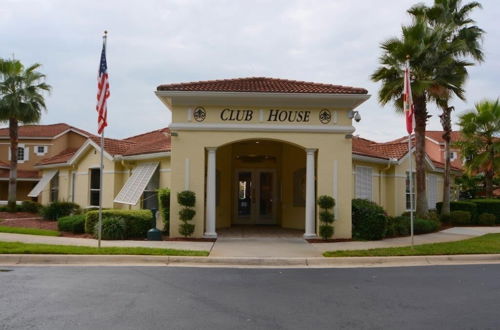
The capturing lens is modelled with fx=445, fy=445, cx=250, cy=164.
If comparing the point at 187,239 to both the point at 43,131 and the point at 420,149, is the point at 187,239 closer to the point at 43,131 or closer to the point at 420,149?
the point at 420,149

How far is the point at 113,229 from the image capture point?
45.6 ft

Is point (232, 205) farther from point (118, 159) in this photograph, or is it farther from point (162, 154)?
point (118, 159)

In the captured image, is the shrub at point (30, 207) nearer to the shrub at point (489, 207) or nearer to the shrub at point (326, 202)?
the shrub at point (326, 202)

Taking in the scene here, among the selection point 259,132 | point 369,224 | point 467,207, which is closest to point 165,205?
point 259,132

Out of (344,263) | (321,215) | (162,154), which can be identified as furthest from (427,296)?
(162,154)

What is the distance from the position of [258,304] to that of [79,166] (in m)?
18.6

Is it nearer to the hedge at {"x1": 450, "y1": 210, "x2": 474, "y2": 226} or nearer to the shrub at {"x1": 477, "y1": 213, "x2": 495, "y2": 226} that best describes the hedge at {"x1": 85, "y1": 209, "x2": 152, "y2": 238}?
the hedge at {"x1": 450, "y1": 210, "x2": 474, "y2": 226}

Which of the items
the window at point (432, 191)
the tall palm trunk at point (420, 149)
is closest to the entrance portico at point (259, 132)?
the tall palm trunk at point (420, 149)

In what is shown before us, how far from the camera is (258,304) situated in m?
6.78

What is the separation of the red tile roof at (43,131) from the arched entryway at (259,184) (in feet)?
73.5

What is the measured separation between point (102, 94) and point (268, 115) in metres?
5.30

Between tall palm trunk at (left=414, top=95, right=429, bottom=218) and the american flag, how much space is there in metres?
12.8

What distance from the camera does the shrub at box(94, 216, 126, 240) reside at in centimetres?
1388

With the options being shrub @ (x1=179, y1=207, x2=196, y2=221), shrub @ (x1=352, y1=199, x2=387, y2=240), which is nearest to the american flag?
shrub @ (x1=179, y1=207, x2=196, y2=221)
